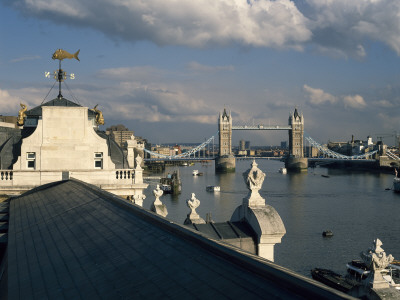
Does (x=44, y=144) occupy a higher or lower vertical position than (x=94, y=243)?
higher

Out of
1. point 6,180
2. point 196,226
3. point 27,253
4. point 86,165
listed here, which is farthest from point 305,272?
point 27,253

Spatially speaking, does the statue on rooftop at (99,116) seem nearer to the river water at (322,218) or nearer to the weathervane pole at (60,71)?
the weathervane pole at (60,71)

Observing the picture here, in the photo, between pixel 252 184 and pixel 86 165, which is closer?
pixel 252 184

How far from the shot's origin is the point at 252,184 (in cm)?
867

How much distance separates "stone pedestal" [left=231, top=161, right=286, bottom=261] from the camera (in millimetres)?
8055

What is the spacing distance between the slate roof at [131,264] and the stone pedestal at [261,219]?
2.04 metres

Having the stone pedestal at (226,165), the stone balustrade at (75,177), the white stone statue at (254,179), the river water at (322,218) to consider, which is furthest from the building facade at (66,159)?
the stone pedestal at (226,165)

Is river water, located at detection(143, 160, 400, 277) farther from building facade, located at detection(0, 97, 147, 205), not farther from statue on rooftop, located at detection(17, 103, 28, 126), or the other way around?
statue on rooftop, located at detection(17, 103, 28, 126)

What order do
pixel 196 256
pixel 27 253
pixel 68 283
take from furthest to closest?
1. pixel 27 253
2. pixel 68 283
3. pixel 196 256

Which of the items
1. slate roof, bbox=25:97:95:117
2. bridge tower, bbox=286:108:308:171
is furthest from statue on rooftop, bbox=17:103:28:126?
bridge tower, bbox=286:108:308:171

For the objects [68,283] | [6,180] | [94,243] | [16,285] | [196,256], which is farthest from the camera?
[6,180]

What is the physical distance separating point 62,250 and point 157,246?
2.13 metres

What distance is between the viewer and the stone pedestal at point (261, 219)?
805cm

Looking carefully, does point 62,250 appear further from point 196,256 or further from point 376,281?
point 376,281
